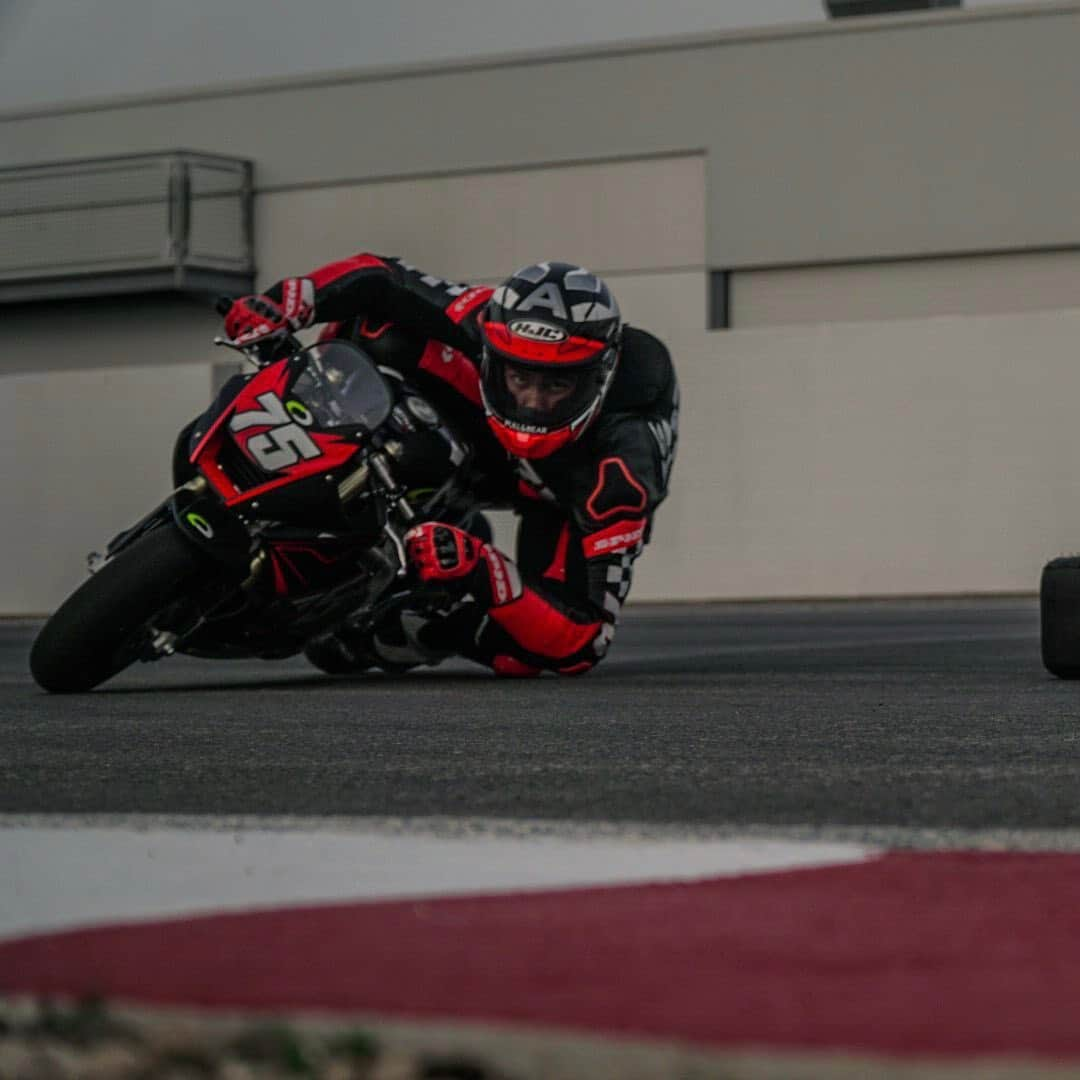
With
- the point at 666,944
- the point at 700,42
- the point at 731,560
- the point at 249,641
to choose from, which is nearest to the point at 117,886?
the point at 666,944

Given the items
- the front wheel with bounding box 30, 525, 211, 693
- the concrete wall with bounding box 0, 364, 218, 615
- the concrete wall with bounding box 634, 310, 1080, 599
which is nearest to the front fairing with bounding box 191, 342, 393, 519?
the front wheel with bounding box 30, 525, 211, 693

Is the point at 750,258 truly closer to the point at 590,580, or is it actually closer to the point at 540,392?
the point at 590,580

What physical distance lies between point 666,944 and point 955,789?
1.63m

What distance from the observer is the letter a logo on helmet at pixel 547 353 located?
673 cm

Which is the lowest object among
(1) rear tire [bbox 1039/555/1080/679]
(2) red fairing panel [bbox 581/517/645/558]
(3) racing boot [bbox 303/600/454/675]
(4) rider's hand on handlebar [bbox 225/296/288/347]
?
(3) racing boot [bbox 303/600/454/675]

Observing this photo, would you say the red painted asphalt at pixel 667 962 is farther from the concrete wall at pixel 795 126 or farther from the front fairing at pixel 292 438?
the concrete wall at pixel 795 126

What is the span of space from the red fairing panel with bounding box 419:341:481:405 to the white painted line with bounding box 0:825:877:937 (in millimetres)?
4496

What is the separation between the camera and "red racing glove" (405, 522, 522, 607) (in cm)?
647

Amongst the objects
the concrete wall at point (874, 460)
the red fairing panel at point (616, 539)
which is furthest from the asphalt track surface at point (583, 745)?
the concrete wall at point (874, 460)

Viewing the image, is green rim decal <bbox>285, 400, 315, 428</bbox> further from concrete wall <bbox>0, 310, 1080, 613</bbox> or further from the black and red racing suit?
concrete wall <bbox>0, 310, 1080, 613</bbox>

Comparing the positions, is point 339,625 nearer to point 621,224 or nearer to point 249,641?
point 249,641

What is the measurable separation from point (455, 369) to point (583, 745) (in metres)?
3.06

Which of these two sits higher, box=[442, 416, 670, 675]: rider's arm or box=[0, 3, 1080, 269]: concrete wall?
box=[0, 3, 1080, 269]: concrete wall

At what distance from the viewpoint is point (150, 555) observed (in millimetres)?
6324
